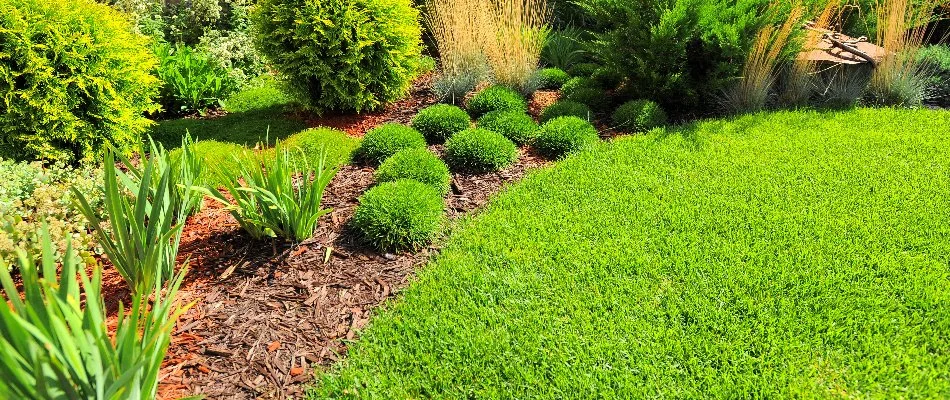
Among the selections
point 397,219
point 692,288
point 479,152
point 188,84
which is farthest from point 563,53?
point 692,288

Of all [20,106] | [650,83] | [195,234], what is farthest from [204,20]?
[650,83]

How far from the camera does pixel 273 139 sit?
21.4ft

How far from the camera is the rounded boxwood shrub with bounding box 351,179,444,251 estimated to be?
4230 mm

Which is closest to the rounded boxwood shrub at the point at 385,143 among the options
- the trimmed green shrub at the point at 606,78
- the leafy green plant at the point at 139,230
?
the leafy green plant at the point at 139,230

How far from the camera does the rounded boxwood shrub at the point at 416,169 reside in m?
5.04

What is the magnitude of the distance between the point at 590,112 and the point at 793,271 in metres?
3.41

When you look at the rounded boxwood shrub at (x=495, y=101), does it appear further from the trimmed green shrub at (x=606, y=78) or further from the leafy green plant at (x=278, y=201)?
the leafy green plant at (x=278, y=201)

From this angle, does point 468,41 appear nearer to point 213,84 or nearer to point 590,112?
point 590,112

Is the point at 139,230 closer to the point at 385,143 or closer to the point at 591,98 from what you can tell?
the point at 385,143

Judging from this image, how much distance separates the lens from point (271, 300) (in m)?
3.75

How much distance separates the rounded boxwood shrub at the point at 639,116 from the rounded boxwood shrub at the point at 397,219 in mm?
2710

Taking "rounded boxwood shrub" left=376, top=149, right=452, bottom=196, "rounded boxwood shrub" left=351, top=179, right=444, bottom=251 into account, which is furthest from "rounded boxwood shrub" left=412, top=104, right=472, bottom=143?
"rounded boxwood shrub" left=351, top=179, right=444, bottom=251

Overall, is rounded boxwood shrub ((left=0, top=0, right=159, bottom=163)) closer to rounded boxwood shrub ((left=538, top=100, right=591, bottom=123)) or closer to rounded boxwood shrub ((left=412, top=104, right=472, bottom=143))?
rounded boxwood shrub ((left=412, top=104, right=472, bottom=143))

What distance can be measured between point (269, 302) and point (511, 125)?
10.7ft
